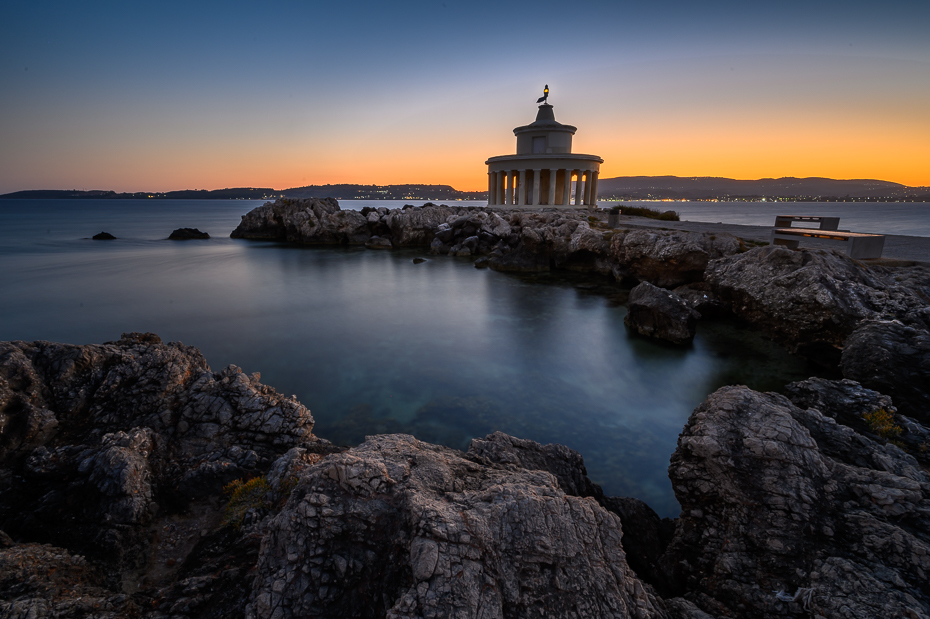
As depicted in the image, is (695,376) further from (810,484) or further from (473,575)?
(473,575)

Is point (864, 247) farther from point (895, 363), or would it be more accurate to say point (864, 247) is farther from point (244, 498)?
point (244, 498)

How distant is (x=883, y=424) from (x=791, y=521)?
10.8ft

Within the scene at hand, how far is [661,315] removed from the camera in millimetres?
13500

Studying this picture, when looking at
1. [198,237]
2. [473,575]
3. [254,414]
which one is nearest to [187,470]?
[254,414]

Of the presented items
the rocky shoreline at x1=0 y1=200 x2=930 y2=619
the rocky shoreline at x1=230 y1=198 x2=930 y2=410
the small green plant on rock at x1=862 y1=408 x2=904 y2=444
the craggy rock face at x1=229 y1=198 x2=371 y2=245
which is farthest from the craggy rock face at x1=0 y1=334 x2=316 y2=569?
the craggy rock face at x1=229 y1=198 x2=371 y2=245

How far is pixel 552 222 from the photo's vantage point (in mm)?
27844

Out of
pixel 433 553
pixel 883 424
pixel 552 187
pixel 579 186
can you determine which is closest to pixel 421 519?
pixel 433 553

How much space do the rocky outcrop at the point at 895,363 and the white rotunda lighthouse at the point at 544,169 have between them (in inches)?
1344

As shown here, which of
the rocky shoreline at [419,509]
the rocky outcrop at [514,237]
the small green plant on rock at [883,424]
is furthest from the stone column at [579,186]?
the small green plant on rock at [883,424]

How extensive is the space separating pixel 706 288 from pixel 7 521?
18759 millimetres

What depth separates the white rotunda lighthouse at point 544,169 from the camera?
4044 centimetres

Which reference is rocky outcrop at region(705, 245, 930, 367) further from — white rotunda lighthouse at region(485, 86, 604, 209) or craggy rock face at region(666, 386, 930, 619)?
white rotunda lighthouse at region(485, 86, 604, 209)

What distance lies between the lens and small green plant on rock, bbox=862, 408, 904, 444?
5352 mm

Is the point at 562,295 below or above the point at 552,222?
below
